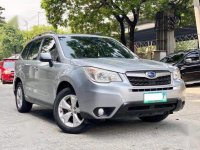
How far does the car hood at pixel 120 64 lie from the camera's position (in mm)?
6672

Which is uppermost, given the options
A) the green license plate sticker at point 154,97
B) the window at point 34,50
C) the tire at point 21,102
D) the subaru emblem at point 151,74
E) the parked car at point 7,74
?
the window at point 34,50

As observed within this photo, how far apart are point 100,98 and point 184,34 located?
104 feet

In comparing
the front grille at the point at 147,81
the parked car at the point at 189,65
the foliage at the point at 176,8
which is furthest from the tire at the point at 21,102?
the foliage at the point at 176,8

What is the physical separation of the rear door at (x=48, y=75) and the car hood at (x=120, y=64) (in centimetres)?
60

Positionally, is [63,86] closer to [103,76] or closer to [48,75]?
[48,75]

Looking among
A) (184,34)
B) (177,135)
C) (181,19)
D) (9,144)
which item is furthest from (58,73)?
(184,34)

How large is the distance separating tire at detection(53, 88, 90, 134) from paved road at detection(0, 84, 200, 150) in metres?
0.12

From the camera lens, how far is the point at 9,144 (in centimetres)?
646

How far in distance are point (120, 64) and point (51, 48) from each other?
5.99ft

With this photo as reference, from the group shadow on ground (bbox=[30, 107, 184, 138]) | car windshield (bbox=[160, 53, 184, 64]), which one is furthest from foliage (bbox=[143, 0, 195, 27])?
shadow on ground (bbox=[30, 107, 184, 138])

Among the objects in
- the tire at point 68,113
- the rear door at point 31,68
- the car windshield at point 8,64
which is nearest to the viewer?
the tire at point 68,113

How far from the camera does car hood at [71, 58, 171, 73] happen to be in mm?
6672

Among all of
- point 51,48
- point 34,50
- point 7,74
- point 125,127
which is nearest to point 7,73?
point 7,74

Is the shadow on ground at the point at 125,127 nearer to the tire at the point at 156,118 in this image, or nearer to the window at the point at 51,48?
the tire at the point at 156,118
